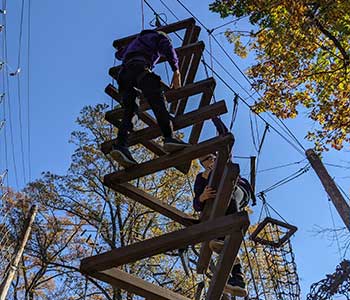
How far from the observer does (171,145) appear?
294cm

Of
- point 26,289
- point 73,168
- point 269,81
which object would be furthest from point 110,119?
point 26,289

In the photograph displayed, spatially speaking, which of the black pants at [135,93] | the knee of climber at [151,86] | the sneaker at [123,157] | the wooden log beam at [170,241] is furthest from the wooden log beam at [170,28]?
the wooden log beam at [170,241]

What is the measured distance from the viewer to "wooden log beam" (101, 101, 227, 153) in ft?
10.1

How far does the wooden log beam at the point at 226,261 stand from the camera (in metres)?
2.51

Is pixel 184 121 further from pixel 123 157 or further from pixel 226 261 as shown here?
pixel 226 261

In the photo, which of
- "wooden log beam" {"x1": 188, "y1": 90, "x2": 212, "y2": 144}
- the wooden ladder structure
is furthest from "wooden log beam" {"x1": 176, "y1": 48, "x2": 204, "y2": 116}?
"wooden log beam" {"x1": 188, "y1": 90, "x2": 212, "y2": 144}

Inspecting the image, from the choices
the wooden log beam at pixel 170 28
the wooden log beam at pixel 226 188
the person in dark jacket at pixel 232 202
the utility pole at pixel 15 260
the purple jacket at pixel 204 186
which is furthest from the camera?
the utility pole at pixel 15 260

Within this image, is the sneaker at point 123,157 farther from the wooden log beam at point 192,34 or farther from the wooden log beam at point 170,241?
the wooden log beam at point 192,34

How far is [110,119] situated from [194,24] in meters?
1.34

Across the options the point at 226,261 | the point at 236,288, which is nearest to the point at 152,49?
the point at 226,261

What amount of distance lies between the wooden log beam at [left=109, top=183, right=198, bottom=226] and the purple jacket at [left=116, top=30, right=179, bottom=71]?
40.4 inches

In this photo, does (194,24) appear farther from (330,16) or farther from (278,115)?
(278,115)

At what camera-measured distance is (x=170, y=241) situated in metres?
2.54

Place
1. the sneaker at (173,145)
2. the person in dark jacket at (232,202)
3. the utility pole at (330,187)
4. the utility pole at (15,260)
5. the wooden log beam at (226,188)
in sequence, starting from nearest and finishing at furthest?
1. the wooden log beam at (226,188)
2. the sneaker at (173,145)
3. the person in dark jacket at (232,202)
4. the utility pole at (330,187)
5. the utility pole at (15,260)
